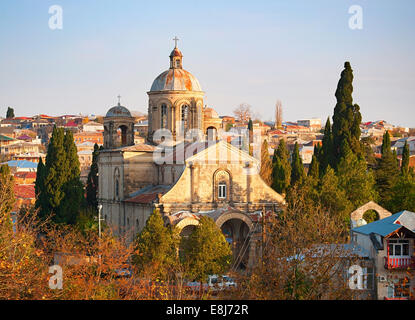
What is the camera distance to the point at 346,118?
50.6 meters

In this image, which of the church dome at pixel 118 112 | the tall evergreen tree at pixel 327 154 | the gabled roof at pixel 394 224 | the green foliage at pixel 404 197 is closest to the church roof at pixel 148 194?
the church dome at pixel 118 112

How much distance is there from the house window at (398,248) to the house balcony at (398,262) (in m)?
0.21

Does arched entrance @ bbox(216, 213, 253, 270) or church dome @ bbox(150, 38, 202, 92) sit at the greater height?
church dome @ bbox(150, 38, 202, 92)

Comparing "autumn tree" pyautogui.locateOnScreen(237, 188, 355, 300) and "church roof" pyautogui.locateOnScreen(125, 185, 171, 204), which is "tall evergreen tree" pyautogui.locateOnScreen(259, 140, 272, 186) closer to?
"church roof" pyautogui.locateOnScreen(125, 185, 171, 204)

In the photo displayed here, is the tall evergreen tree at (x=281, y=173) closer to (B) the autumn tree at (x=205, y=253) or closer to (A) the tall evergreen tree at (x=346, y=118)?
(A) the tall evergreen tree at (x=346, y=118)

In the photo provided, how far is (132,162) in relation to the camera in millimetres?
50281

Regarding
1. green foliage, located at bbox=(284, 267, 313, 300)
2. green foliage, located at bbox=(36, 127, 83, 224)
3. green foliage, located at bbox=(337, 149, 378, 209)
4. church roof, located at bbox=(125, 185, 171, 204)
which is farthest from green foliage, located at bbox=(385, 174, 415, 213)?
green foliage, located at bbox=(36, 127, 83, 224)

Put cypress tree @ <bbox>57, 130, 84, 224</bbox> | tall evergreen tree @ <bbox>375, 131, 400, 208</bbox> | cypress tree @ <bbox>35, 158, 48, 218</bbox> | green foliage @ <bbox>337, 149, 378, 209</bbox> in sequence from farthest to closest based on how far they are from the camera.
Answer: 1. cypress tree @ <bbox>35, 158, 48, 218</bbox>
2. cypress tree @ <bbox>57, 130, 84, 224</bbox>
3. tall evergreen tree @ <bbox>375, 131, 400, 208</bbox>
4. green foliage @ <bbox>337, 149, 378, 209</bbox>

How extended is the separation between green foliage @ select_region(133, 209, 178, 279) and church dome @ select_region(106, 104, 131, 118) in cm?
1755

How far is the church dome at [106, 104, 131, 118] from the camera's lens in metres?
54.0

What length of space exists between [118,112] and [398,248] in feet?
91.2

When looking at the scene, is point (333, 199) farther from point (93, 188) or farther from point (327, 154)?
point (93, 188)

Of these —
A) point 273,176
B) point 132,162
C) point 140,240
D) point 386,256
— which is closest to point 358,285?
point 386,256

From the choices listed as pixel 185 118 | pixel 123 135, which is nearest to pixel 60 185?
pixel 123 135
